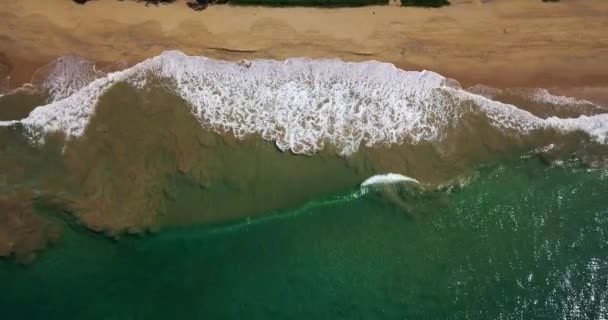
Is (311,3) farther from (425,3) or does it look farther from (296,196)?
(296,196)

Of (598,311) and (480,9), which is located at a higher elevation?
(480,9)

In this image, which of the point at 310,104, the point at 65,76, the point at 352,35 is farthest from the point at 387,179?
the point at 65,76

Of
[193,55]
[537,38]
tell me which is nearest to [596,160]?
[537,38]

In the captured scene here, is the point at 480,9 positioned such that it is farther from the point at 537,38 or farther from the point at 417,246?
the point at 417,246

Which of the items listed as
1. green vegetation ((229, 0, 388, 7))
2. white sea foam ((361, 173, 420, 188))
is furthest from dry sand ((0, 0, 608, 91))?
white sea foam ((361, 173, 420, 188))

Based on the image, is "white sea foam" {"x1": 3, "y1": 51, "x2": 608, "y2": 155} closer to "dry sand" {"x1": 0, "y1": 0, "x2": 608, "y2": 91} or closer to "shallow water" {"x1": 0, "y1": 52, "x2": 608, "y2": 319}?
"shallow water" {"x1": 0, "y1": 52, "x2": 608, "y2": 319}
